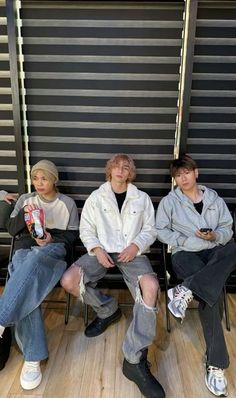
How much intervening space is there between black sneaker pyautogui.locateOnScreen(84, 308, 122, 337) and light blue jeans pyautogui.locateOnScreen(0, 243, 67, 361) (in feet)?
1.49

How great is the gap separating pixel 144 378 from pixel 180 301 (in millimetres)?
512

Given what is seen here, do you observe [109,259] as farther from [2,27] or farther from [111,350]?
[2,27]

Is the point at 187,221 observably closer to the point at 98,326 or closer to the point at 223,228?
the point at 223,228

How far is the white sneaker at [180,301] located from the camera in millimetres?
2057

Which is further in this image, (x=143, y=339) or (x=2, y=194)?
(x=2, y=194)

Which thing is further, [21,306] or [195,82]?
[195,82]

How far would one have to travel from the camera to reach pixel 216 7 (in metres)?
2.61

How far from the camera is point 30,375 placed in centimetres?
198

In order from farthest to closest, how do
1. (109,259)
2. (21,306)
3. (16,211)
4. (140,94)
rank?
(140,94), (16,211), (109,259), (21,306)

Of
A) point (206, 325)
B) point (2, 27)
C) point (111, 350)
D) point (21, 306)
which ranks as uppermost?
point (2, 27)

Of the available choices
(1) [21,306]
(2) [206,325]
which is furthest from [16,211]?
(2) [206,325]

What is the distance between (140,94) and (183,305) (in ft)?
5.86

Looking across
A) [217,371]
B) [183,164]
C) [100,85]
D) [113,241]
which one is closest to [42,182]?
[113,241]

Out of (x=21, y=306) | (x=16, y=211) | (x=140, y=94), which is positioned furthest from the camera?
(x=140, y=94)
